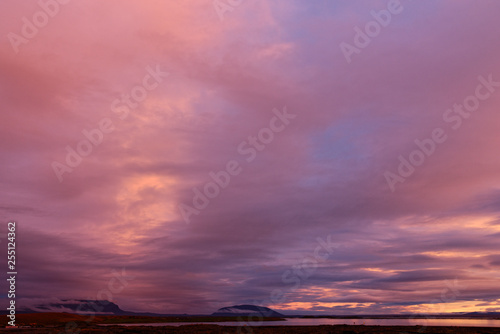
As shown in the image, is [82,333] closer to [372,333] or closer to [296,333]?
[296,333]

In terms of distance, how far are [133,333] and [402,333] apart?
55.1m

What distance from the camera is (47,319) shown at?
150 m

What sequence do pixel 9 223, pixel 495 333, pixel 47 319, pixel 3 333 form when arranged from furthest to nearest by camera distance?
pixel 47 319
pixel 495 333
pixel 3 333
pixel 9 223

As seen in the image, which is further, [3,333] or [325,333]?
[325,333]

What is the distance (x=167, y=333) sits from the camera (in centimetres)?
8494

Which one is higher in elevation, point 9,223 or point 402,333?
point 9,223

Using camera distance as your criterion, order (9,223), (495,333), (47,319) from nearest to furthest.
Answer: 1. (9,223)
2. (495,333)
3. (47,319)

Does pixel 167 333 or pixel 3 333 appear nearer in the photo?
pixel 3 333

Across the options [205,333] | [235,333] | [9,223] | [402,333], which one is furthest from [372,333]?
[9,223]

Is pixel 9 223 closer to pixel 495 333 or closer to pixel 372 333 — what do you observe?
pixel 372 333

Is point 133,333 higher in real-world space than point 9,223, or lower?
lower

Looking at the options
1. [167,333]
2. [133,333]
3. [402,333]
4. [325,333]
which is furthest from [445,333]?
[133,333]

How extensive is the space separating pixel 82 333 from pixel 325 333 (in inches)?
1958

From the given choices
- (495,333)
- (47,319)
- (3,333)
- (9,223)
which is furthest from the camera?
(47,319)
